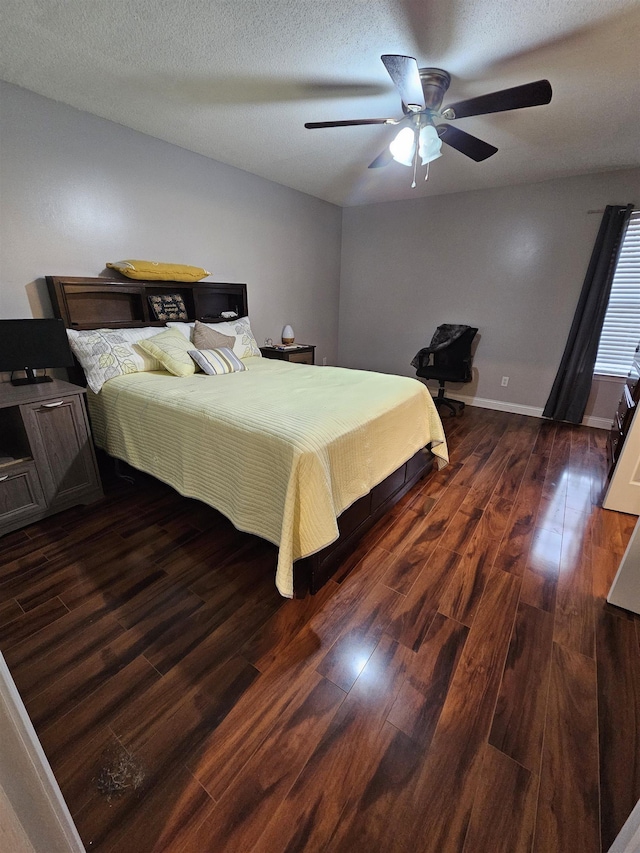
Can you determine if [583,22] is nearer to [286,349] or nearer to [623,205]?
[623,205]

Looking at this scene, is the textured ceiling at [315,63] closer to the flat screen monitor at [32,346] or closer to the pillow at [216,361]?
the flat screen monitor at [32,346]

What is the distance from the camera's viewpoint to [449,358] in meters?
4.23

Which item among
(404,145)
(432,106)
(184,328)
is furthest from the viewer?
(184,328)

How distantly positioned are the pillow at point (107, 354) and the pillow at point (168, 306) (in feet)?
1.26

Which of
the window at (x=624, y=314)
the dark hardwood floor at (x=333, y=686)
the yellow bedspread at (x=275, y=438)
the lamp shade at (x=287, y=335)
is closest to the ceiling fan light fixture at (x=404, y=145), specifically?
the yellow bedspread at (x=275, y=438)

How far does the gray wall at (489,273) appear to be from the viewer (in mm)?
3527

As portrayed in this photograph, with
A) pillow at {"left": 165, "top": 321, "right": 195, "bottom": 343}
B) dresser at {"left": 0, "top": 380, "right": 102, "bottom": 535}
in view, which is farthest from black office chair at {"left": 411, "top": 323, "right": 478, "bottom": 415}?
dresser at {"left": 0, "top": 380, "right": 102, "bottom": 535}

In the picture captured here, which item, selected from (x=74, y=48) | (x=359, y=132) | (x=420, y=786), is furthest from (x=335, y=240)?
(x=420, y=786)

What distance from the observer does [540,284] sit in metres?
3.77

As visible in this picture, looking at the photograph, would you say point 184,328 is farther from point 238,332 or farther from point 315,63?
point 315,63

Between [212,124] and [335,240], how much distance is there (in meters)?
2.58

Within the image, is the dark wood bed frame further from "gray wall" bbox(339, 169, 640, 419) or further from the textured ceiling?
"gray wall" bbox(339, 169, 640, 419)

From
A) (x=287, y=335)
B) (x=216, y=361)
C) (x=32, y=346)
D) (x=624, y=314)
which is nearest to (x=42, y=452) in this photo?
(x=32, y=346)

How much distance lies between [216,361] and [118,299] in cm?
100
